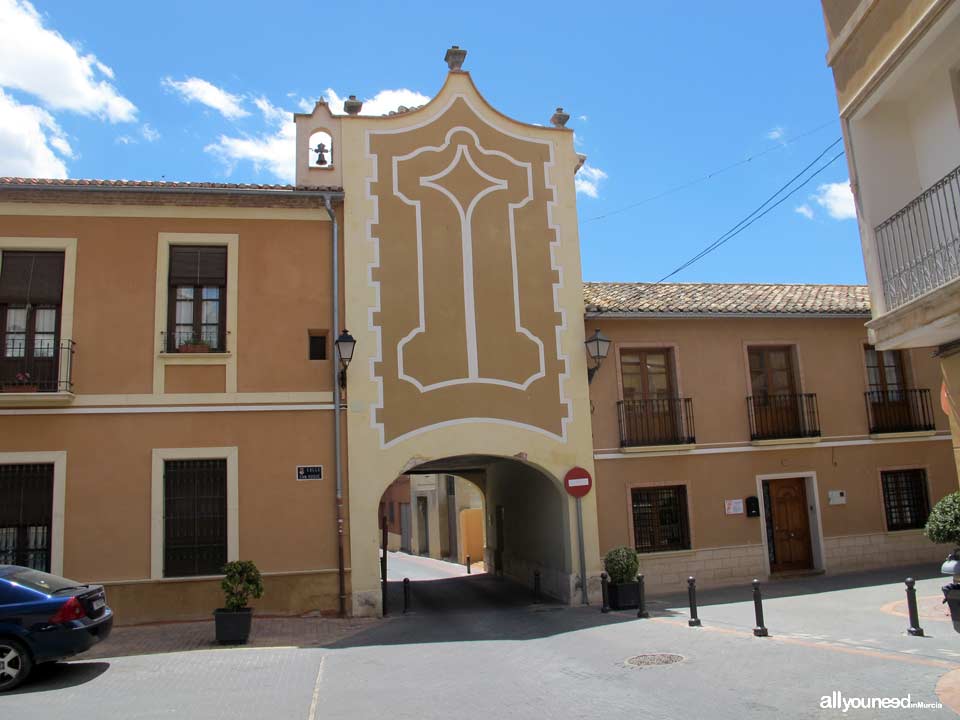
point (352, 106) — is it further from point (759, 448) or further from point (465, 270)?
point (759, 448)

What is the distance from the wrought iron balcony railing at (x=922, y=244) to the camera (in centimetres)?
809

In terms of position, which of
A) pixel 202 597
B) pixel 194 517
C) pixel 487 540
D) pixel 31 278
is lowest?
pixel 202 597

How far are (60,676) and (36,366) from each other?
6.34 m

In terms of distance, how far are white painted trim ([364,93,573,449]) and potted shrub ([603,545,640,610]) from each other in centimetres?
263

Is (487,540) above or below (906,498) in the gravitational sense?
below

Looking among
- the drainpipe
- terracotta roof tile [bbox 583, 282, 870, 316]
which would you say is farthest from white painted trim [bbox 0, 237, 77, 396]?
terracotta roof tile [bbox 583, 282, 870, 316]

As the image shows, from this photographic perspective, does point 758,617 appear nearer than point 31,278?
Yes

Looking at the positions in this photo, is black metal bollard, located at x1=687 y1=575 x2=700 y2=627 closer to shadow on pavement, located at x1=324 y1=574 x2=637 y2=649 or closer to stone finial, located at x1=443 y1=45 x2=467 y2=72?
shadow on pavement, located at x1=324 y1=574 x2=637 y2=649

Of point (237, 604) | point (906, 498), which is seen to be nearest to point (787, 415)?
point (906, 498)

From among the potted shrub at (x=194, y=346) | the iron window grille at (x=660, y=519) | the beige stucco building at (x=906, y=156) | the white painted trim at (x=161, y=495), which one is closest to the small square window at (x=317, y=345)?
the potted shrub at (x=194, y=346)

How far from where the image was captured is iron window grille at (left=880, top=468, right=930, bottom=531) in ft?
58.3

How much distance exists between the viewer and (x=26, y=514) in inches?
522

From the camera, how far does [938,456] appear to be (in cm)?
1786

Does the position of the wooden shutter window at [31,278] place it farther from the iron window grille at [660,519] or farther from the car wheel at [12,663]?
the iron window grille at [660,519]
